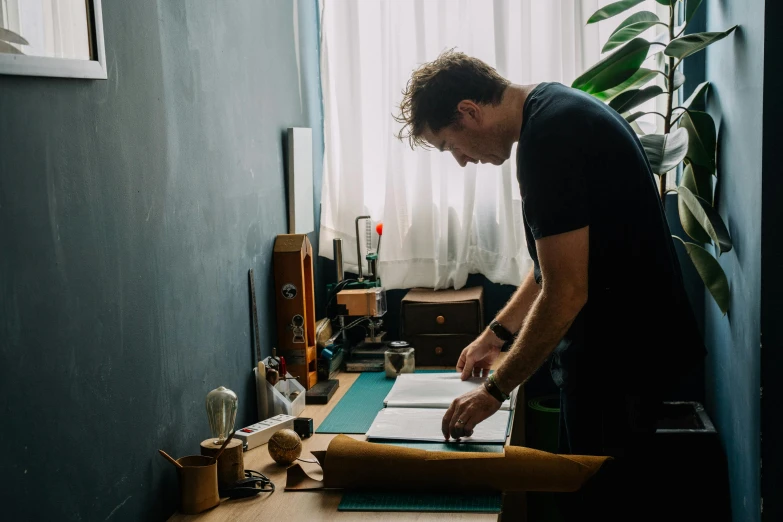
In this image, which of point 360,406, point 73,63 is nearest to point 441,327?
point 360,406

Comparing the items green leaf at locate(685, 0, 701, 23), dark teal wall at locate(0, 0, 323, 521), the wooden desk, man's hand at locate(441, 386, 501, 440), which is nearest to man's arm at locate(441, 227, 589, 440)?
man's hand at locate(441, 386, 501, 440)

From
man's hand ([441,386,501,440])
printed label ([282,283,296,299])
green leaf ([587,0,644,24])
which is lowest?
man's hand ([441,386,501,440])

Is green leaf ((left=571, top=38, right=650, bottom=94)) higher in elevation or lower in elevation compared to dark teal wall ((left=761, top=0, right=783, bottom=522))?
higher

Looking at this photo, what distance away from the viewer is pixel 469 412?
5.57ft

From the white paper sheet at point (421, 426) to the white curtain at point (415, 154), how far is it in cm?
110

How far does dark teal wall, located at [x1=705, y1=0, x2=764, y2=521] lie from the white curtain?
0.77 meters

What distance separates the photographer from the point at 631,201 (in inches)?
65.1

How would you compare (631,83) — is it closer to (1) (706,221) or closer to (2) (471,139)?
(1) (706,221)

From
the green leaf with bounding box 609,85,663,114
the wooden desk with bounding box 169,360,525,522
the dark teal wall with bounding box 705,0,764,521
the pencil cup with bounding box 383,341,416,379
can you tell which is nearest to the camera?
the wooden desk with bounding box 169,360,525,522

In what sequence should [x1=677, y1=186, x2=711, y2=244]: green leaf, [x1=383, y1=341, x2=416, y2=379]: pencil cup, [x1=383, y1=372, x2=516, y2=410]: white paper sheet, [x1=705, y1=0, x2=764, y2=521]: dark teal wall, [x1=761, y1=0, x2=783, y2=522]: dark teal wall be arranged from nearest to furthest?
[x1=761, y1=0, x2=783, y2=522]: dark teal wall → [x1=705, y1=0, x2=764, y2=521]: dark teal wall → [x1=383, y1=372, x2=516, y2=410]: white paper sheet → [x1=677, y1=186, x2=711, y2=244]: green leaf → [x1=383, y1=341, x2=416, y2=379]: pencil cup

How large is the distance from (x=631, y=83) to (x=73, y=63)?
1845mm

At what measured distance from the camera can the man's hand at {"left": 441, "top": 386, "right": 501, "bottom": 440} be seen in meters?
1.68

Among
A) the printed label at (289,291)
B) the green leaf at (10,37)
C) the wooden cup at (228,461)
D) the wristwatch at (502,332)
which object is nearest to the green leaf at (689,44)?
the wristwatch at (502,332)

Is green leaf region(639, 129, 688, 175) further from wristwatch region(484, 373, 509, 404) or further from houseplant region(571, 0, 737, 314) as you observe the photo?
wristwatch region(484, 373, 509, 404)
